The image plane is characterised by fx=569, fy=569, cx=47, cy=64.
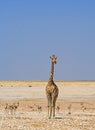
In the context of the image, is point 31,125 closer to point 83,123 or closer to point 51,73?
point 83,123

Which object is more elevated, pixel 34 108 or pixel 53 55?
pixel 53 55

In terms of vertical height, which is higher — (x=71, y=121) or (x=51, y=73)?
(x=51, y=73)

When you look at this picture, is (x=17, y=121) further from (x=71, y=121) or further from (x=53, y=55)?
(x=53, y=55)

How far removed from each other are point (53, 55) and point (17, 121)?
15.9 feet

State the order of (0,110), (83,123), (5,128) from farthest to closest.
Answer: (0,110), (83,123), (5,128)

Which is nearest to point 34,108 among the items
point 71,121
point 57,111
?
point 57,111

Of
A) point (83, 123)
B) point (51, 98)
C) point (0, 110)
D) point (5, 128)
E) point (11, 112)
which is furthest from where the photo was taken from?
point (0, 110)

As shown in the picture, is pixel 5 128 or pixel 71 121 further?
pixel 71 121

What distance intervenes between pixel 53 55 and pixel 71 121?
4402mm

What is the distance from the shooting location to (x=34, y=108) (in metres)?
32.5

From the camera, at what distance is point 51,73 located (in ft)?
91.7

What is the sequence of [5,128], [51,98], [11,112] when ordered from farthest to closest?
[11,112] → [51,98] → [5,128]

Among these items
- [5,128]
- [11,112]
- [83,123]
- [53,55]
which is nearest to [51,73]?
[53,55]

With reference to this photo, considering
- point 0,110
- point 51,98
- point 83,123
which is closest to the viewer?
point 83,123
